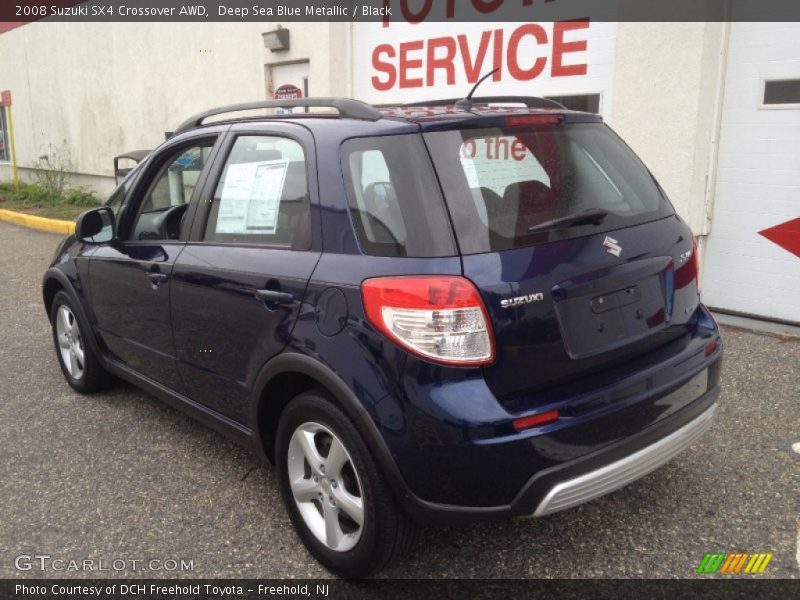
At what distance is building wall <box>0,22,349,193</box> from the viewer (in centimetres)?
978

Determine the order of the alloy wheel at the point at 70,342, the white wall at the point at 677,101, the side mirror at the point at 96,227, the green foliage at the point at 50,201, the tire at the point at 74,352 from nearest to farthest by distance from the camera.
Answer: the side mirror at the point at 96,227 < the tire at the point at 74,352 < the alloy wheel at the point at 70,342 < the white wall at the point at 677,101 < the green foliage at the point at 50,201

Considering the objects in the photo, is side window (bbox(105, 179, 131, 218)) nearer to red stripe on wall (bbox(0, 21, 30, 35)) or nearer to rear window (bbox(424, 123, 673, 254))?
rear window (bbox(424, 123, 673, 254))

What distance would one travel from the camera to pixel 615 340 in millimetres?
2535

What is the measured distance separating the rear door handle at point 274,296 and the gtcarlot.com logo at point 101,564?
107cm

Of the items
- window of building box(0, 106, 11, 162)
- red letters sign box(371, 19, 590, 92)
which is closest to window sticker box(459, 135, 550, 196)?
red letters sign box(371, 19, 590, 92)

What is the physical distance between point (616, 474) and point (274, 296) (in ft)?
4.48

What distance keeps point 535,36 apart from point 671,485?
5090 mm

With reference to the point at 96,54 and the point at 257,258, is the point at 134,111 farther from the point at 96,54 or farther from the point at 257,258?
the point at 257,258

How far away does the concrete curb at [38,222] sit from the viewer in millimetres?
11594

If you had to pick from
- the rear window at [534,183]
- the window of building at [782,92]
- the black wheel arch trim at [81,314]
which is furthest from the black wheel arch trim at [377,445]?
the window of building at [782,92]

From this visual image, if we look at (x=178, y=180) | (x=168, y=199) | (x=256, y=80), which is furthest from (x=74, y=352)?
(x=256, y=80)

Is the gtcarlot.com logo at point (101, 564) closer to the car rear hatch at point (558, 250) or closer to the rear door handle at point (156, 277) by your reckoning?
the rear door handle at point (156, 277)

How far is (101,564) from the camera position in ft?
9.46

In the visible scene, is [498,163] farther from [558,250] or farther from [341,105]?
[341,105]
